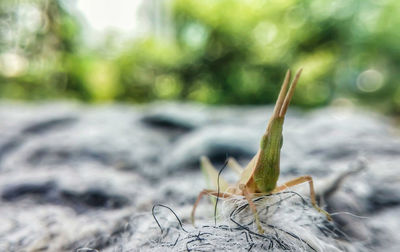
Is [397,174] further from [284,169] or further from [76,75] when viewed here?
[76,75]

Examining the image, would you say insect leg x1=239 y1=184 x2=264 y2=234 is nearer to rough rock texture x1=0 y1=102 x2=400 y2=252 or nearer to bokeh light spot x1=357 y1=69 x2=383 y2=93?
rough rock texture x1=0 y1=102 x2=400 y2=252

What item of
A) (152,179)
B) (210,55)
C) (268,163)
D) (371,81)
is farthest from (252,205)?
(371,81)

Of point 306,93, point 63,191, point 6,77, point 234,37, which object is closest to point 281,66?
point 306,93

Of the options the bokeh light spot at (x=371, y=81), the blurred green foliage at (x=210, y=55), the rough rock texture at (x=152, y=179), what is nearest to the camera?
the rough rock texture at (x=152, y=179)

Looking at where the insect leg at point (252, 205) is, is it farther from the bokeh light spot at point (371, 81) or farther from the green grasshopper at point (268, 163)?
the bokeh light spot at point (371, 81)

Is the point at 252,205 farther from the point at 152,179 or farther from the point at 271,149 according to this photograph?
the point at 152,179

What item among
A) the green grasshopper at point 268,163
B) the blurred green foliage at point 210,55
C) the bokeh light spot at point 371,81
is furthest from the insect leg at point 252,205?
the bokeh light spot at point 371,81
